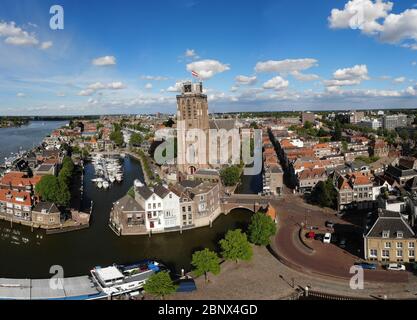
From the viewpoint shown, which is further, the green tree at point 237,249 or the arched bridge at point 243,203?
the arched bridge at point 243,203

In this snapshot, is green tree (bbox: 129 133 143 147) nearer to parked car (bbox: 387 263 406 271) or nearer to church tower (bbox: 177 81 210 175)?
church tower (bbox: 177 81 210 175)

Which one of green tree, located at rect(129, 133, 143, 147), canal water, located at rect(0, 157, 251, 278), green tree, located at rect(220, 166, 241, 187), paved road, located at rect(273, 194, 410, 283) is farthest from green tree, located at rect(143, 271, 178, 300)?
green tree, located at rect(129, 133, 143, 147)

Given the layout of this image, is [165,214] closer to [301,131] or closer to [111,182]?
[111,182]

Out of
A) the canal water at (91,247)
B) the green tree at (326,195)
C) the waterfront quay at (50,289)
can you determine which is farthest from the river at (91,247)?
the green tree at (326,195)

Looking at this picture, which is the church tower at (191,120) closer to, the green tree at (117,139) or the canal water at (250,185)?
the canal water at (250,185)

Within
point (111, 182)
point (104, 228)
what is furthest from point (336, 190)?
point (111, 182)

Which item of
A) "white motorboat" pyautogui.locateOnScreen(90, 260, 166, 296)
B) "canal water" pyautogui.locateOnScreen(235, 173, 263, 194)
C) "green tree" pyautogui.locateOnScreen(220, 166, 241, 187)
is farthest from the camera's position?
"canal water" pyautogui.locateOnScreen(235, 173, 263, 194)
